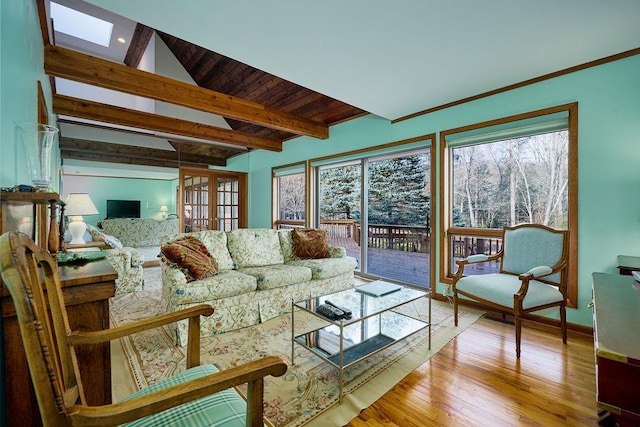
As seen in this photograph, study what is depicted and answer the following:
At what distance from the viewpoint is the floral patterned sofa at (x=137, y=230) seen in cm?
737

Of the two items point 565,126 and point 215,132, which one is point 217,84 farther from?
point 565,126

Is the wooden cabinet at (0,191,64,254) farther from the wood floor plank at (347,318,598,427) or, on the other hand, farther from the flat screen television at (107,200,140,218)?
the flat screen television at (107,200,140,218)

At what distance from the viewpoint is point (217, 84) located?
4.80 meters

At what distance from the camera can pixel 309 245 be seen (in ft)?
11.9

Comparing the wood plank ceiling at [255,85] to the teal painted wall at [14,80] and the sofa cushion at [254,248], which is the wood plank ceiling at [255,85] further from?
the teal painted wall at [14,80]

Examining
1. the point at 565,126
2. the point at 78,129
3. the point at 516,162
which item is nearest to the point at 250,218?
the point at 78,129

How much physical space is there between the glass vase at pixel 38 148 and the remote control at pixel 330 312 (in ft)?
5.31

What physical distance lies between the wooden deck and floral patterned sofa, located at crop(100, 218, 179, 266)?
5.60 metres

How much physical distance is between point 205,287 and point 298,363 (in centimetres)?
99

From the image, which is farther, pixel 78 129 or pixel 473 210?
pixel 78 129

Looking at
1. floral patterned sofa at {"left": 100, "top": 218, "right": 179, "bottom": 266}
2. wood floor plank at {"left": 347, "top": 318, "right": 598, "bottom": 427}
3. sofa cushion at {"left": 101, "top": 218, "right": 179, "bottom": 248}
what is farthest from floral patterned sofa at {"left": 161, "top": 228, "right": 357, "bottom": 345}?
sofa cushion at {"left": 101, "top": 218, "right": 179, "bottom": 248}

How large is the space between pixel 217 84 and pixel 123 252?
3.06 meters

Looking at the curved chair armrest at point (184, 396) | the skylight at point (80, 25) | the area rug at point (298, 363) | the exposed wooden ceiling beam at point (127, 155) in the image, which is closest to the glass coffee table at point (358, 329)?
the area rug at point (298, 363)

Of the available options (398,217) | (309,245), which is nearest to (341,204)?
(398,217)
